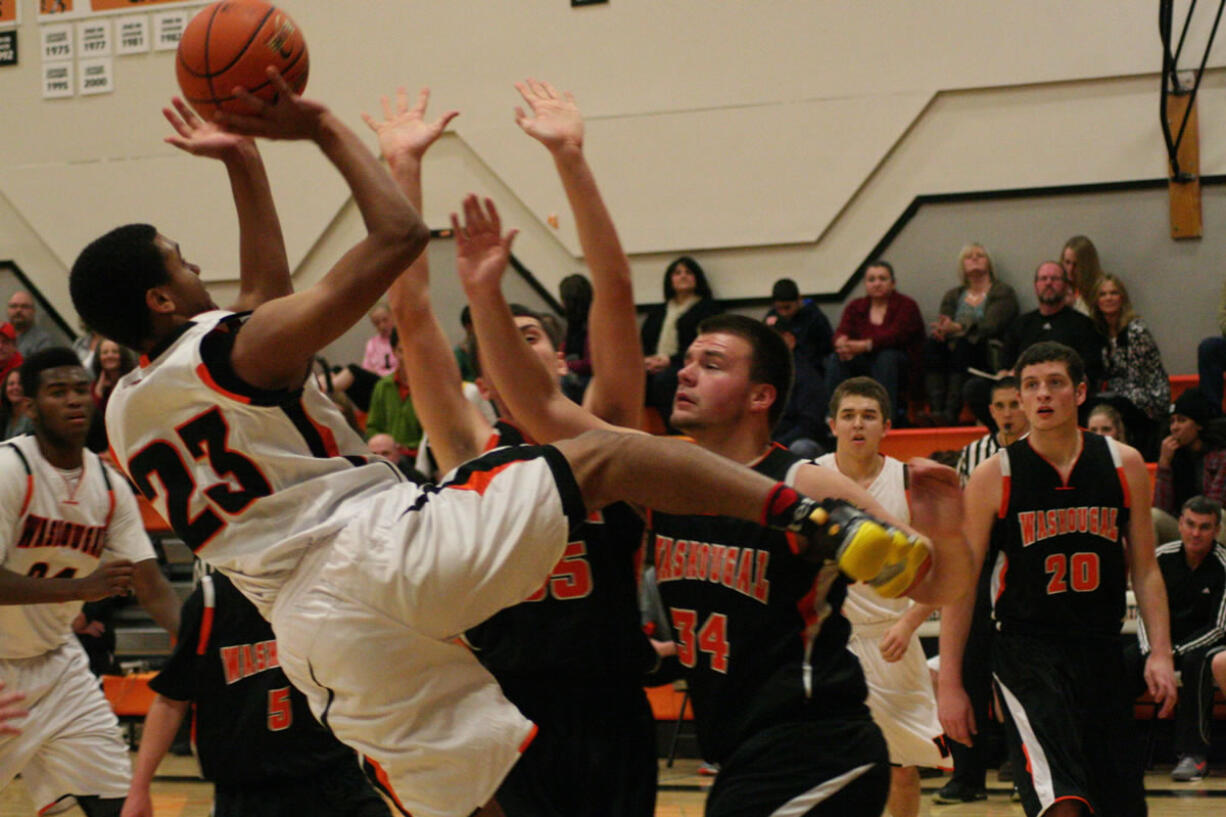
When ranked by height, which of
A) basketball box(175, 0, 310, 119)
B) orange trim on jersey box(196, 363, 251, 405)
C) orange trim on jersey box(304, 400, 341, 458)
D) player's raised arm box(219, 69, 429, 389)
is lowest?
orange trim on jersey box(304, 400, 341, 458)

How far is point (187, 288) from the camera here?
3.56 metres

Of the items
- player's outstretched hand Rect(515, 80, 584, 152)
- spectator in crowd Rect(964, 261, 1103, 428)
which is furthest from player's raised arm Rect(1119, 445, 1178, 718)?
spectator in crowd Rect(964, 261, 1103, 428)

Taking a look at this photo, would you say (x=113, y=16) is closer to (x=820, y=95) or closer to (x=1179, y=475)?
(x=820, y=95)

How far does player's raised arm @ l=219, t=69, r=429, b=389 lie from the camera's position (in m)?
3.22

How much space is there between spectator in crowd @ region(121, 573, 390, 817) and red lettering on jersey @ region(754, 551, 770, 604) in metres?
1.57

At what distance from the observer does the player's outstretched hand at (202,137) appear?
3521 mm

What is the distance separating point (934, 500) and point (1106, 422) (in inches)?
239

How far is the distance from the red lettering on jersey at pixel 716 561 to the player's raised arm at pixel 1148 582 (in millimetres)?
2090

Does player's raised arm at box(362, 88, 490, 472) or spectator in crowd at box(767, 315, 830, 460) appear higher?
player's raised arm at box(362, 88, 490, 472)

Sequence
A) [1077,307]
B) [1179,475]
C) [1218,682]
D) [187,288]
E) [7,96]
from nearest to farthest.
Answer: [187,288], [1218,682], [1179,475], [1077,307], [7,96]

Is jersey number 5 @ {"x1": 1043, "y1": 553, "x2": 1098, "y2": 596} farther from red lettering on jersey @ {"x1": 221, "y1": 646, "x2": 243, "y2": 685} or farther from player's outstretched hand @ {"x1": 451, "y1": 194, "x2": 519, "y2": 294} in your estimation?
red lettering on jersey @ {"x1": 221, "y1": 646, "x2": 243, "y2": 685}

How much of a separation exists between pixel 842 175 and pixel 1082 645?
8.20m

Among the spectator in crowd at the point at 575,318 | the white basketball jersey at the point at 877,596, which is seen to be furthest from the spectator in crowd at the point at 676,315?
the white basketball jersey at the point at 877,596

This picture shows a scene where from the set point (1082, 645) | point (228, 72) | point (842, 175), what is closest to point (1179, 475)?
point (842, 175)
